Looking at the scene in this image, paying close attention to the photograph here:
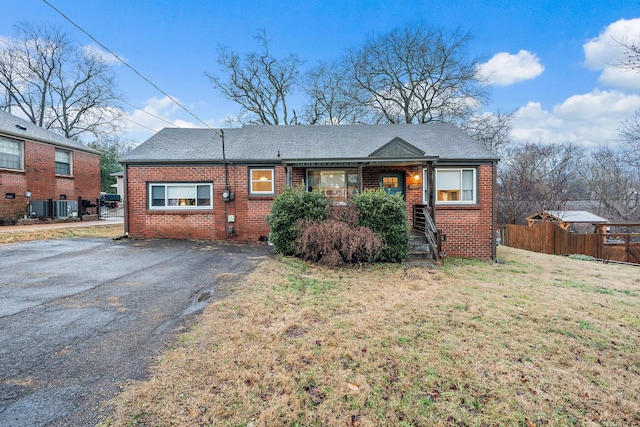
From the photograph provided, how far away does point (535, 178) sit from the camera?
22656 millimetres

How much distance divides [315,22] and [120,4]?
467 inches

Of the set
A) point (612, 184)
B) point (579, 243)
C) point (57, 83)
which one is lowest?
point (579, 243)

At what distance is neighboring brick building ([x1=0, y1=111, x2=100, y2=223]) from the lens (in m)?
14.0

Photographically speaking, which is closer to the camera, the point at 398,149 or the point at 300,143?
the point at 398,149

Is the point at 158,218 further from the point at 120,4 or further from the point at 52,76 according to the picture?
the point at 52,76

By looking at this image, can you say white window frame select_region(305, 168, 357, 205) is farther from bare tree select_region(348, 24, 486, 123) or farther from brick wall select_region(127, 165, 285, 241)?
bare tree select_region(348, 24, 486, 123)

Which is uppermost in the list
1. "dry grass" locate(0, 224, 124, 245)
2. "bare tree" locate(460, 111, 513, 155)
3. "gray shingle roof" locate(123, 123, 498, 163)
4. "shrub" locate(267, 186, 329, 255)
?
"bare tree" locate(460, 111, 513, 155)

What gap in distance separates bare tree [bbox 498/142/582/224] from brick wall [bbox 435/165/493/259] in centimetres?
1442

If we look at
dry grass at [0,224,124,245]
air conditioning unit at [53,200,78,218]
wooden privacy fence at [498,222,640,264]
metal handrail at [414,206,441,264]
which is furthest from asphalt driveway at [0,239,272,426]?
wooden privacy fence at [498,222,640,264]

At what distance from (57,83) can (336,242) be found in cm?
3267

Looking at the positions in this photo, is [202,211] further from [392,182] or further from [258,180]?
[392,182]

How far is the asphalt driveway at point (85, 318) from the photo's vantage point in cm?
223

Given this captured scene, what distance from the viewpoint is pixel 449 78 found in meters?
21.3

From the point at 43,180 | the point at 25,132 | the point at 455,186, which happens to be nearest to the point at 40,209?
the point at 43,180
